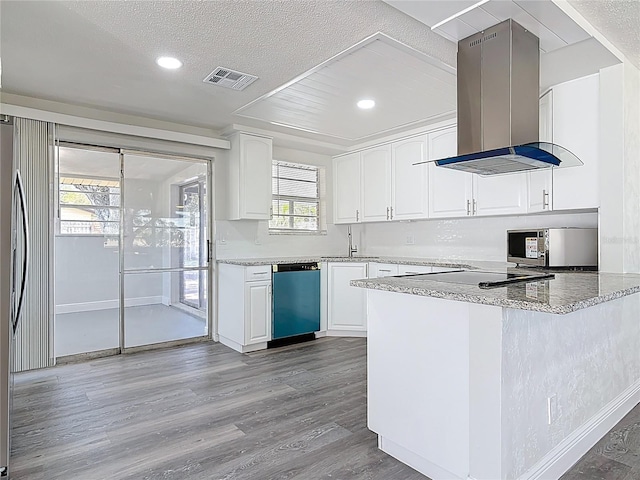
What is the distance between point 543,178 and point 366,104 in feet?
5.35

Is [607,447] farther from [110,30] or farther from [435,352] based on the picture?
[110,30]

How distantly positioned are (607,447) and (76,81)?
4.33m

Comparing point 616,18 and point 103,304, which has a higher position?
point 616,18

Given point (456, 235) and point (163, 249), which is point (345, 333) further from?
point (163, 249)

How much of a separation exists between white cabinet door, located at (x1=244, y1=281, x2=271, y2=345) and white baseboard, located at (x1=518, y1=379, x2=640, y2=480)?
2.82m

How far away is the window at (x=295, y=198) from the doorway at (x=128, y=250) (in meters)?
0.92

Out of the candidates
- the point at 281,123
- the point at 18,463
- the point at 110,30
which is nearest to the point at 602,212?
the point at 281,123

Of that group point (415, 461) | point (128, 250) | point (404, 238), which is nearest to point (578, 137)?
point (404, 238)

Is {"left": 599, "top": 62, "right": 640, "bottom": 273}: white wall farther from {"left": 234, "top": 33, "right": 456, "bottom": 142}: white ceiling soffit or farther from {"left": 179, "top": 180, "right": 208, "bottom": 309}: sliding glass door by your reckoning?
{"left": 179, "top": 180, "right": 208, "bottom": 309}: sliding glass door

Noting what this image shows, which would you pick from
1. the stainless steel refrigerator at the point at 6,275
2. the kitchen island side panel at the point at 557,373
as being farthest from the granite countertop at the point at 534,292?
the stainless steel refrigerator at the point at 6,275

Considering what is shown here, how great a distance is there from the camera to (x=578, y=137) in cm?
298

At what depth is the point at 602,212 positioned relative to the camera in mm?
2820

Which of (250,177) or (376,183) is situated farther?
(376,183)

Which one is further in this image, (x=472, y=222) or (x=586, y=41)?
(x=472, y=222)
